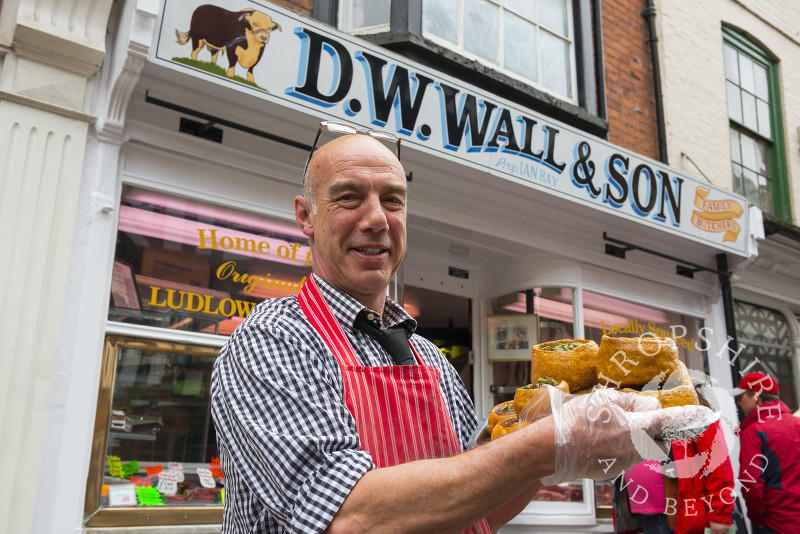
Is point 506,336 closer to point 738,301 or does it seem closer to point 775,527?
point 775,527

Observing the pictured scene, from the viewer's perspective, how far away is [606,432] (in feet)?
4.40

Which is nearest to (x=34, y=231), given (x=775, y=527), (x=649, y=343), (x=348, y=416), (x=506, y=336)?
(x=348, y=416)

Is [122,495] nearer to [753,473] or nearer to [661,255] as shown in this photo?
[753,473]

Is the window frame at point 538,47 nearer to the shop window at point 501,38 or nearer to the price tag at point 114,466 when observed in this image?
the shop window at point 501,38

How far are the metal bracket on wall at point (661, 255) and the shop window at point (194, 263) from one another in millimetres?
3326

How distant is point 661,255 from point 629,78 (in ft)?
7.45

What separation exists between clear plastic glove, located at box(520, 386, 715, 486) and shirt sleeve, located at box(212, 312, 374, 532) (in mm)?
407

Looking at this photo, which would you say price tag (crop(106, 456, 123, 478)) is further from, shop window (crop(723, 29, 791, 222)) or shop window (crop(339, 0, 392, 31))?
shop window (crop(723, 29, 791, 222))

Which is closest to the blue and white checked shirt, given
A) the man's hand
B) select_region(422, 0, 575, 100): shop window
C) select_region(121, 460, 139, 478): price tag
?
select_region(121, 460, 139, 478): price tag

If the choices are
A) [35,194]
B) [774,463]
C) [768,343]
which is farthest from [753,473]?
[35,194]

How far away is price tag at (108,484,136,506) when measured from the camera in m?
3.78

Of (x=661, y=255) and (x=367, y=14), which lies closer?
(x=367, y=14)

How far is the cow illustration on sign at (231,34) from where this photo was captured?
3.94 meters

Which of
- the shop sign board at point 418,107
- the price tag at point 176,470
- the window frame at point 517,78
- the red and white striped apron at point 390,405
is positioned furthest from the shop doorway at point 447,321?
the red and white striped apron at point 390,405
